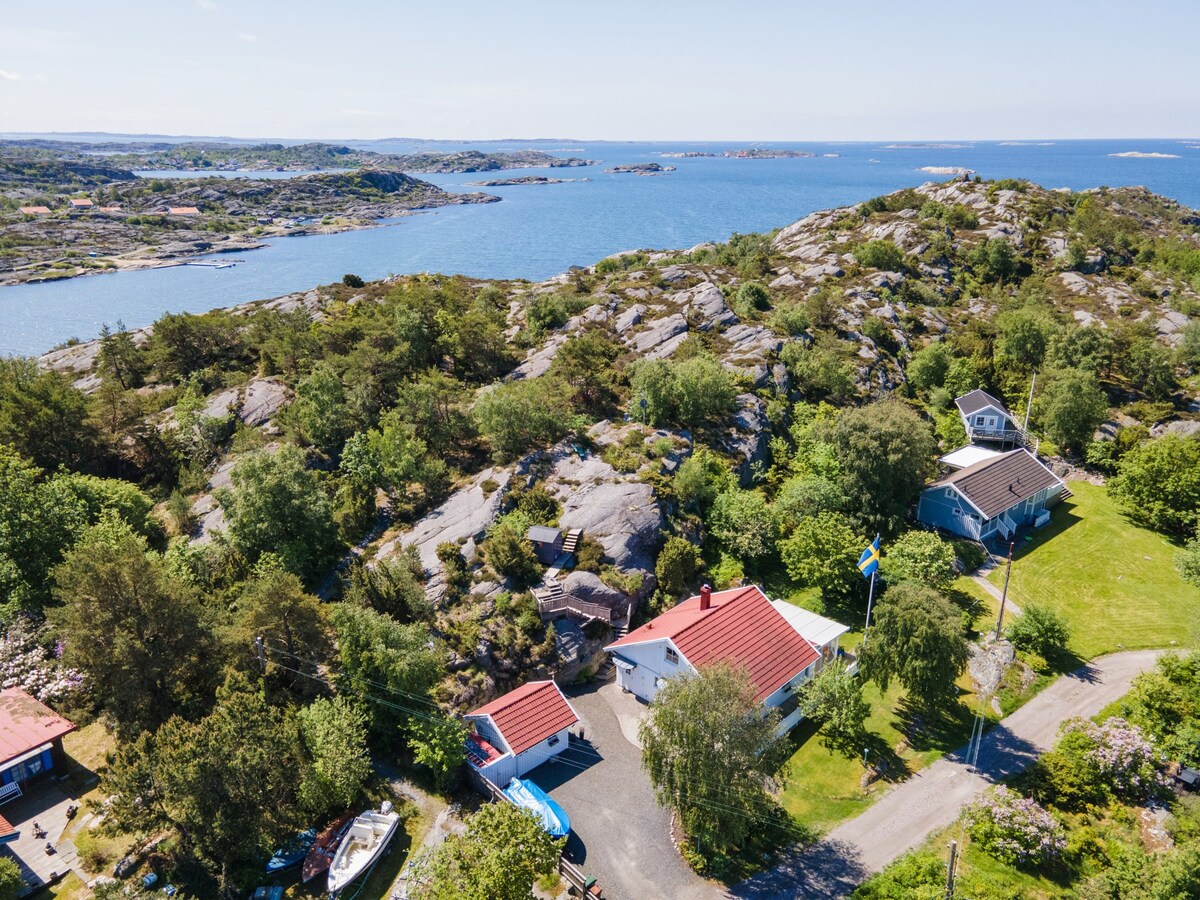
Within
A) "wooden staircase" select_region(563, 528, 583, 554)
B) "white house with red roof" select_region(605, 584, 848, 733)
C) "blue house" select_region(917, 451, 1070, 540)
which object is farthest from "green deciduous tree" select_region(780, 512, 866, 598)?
"wooden staircase" select_region(563, 528, 583, 554)

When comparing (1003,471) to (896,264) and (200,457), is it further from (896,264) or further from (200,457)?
(200,457)

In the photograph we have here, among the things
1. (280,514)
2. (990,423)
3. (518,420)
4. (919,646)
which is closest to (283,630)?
(280,514)

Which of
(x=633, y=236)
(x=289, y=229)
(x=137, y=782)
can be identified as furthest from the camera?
(x=289, y=229)

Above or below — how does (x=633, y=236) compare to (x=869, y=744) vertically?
above

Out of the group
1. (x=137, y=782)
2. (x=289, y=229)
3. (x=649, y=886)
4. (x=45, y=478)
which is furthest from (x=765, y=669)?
(x=289, y=229)

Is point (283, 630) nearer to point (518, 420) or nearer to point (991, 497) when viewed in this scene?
point (518, 420)

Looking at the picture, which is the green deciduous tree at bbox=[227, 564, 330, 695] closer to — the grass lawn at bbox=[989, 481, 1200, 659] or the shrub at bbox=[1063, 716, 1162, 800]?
the shrub at bbox=[1063, 716, 1162, 800]
